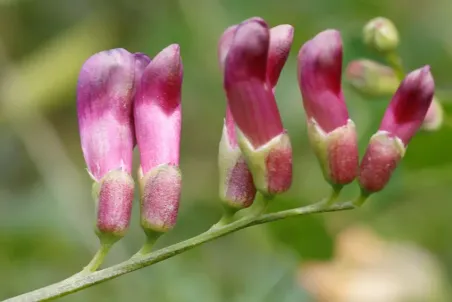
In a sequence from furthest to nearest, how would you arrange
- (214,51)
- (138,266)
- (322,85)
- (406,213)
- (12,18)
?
(12,18)
(214,51)
(406,213)
(322,85)
(138,266)

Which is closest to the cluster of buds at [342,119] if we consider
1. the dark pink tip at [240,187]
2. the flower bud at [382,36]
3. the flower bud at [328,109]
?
the flower bud at [328,109]

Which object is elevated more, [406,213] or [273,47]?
[273,47]

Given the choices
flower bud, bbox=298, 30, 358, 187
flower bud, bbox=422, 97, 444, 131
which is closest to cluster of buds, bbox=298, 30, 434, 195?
flower bud, bbox=298, 30, 358, 187

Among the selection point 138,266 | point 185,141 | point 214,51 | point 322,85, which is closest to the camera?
point 138,266

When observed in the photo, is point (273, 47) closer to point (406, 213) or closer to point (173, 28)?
point (406, 213)

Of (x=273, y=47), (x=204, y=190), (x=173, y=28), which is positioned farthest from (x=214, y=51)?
(x=273, y=47)

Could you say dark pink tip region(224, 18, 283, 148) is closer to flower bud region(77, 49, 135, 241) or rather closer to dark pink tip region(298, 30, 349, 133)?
dark pink tip region(298, 30, 349, 133)

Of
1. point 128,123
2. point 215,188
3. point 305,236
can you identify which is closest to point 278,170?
point 128,123

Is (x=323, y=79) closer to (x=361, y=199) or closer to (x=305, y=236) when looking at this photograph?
(x=361, y=199)

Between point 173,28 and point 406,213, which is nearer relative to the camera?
point 406,213
